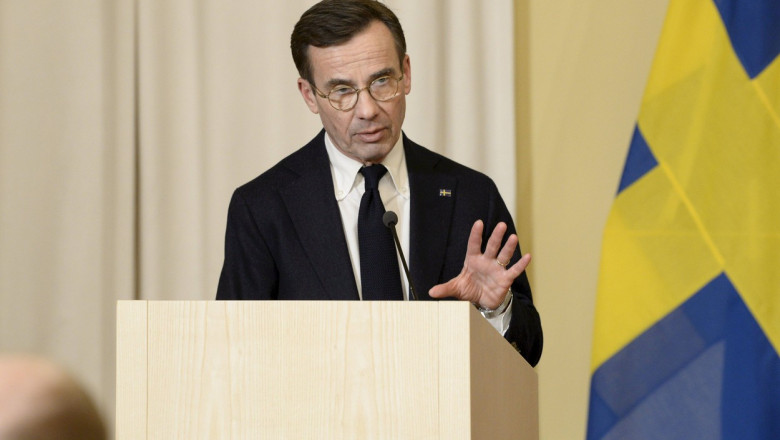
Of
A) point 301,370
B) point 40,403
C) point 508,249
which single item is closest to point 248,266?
point 508,249

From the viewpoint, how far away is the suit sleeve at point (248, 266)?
248cm

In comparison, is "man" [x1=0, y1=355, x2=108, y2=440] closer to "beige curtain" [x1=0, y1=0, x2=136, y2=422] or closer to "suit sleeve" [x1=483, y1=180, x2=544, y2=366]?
"suit sleeve" [x1=483, y1=180, x2=544, y2=366]

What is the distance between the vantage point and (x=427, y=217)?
2494 mm

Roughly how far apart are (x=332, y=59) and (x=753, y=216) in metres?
1.26

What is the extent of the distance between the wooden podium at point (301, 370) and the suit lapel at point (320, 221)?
0.94m

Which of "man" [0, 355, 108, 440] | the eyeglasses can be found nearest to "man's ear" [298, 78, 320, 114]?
the eyeglasses

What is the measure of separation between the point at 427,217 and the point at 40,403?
6.45ft

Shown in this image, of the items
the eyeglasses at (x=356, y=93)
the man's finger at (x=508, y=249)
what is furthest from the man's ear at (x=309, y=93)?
the man's finger at (x=508, y=249)

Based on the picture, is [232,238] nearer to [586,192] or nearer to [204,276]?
[204,276]

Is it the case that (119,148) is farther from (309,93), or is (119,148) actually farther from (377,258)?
(377,258)

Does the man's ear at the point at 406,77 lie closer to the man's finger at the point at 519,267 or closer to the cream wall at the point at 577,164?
the man's finger at the point at 519,267

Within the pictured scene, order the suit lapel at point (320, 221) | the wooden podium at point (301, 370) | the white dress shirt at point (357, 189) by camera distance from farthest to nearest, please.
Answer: the white dress shirt at point (357, 189) < the suit lapel at point (320, 221) < the wooden podium at point (301, 370)

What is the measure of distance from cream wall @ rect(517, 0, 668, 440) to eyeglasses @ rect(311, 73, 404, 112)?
3.94ft

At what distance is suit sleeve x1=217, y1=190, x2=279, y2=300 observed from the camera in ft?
8.13
